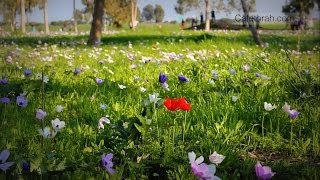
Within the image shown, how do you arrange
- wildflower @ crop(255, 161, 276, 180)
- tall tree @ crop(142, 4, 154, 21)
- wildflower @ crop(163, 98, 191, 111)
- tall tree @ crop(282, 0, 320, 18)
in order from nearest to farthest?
wildflower @ crop(255, 161, 276, 180) → wildflower @ crop(163, 98, 191, 111) → tall tree @ crop(282, 0, 320, 18) → tall tree @ crop(142, 4, 154, 21)

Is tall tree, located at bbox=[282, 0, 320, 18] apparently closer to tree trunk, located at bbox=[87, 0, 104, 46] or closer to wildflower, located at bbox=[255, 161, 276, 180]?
wildflower, located at bbox=[255, 161, 276, 180]

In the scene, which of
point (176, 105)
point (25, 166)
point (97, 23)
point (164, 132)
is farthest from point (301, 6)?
point (97, 23)

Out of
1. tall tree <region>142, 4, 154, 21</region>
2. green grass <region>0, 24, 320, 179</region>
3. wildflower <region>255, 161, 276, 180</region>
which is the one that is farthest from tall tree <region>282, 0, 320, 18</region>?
tall tree <region>142, 4, 154, 21</region>

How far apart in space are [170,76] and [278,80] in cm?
152

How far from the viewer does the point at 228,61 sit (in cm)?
674

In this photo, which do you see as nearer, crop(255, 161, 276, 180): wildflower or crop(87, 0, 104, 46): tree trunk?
crop(255, 161, 276, 180): wildflower

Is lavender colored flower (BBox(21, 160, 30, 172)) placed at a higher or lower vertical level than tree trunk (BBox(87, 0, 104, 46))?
lower

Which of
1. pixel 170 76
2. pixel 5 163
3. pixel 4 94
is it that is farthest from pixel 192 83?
pixel 5 163

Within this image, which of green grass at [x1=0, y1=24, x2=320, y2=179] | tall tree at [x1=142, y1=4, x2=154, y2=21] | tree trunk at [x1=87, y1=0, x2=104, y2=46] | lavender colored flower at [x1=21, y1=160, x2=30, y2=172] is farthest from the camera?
tall tree at [x1=142, y1=4, x2=154, y2=21]

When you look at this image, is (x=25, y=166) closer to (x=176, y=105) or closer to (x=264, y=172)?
(x=176, y=105)

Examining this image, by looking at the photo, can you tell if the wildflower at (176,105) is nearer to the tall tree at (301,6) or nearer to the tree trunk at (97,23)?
the tall tree at (301,6)


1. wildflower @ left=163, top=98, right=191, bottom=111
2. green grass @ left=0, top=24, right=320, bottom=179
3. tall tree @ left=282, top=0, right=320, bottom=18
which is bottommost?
green grass @ left=0, top=24, right=320, bottom=179

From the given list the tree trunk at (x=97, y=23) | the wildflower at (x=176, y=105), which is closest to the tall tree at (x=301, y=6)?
the wildflower at (x=176, y=105)

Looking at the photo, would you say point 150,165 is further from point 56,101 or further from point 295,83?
point 295,83
